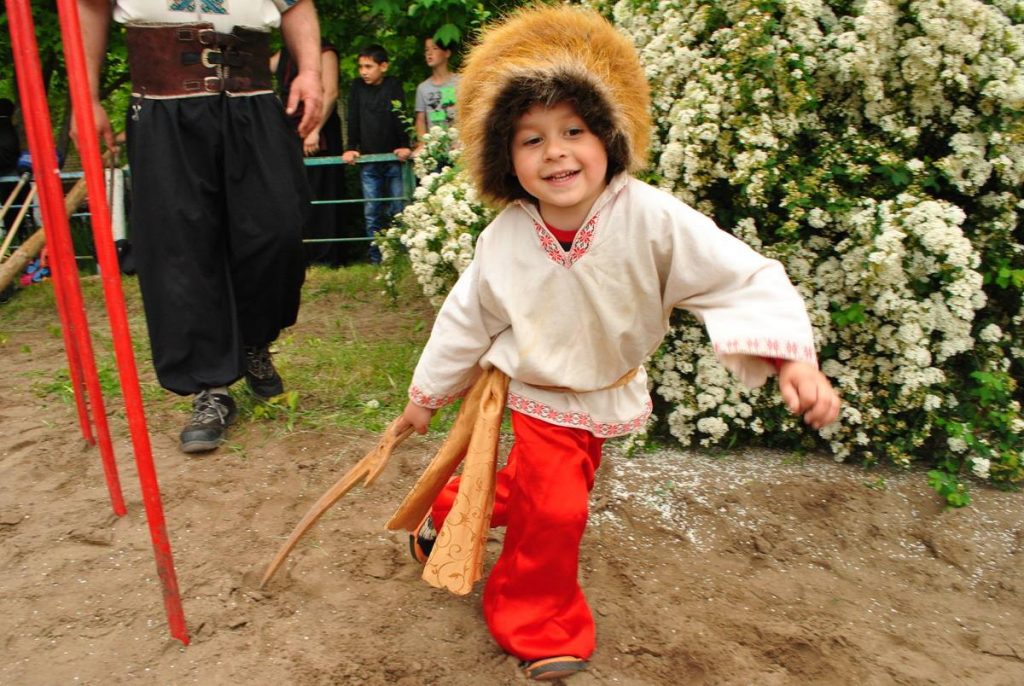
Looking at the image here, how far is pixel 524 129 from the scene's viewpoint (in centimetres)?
219

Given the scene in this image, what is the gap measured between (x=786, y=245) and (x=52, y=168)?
238 cm

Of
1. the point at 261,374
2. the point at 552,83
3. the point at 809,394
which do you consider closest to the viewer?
the point at 809,394

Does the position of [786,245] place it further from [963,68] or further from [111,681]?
[111,681]

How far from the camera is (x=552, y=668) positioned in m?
2.22

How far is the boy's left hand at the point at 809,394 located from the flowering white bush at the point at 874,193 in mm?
1326

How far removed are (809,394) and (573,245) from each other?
68 cm

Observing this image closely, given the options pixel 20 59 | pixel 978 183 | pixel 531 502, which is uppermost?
pixel 20 59

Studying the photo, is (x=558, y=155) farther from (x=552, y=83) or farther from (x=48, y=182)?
(x=48, y=182)

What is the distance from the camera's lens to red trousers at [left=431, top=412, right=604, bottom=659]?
7.36ft

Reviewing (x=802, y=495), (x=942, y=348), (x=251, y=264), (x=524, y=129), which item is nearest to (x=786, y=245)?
(x=942, y=348)

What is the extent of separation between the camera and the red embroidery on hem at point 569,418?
2.29 m

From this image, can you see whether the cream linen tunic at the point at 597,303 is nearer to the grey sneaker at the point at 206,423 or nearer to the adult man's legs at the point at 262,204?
the adult man's legs at the point at 262,204

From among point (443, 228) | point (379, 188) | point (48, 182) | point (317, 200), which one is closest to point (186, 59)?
point (48, 182)

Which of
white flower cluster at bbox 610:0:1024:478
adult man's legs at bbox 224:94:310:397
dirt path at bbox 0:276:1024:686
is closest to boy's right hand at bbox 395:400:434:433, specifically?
dirt path at bbox 0:276:1024:686
